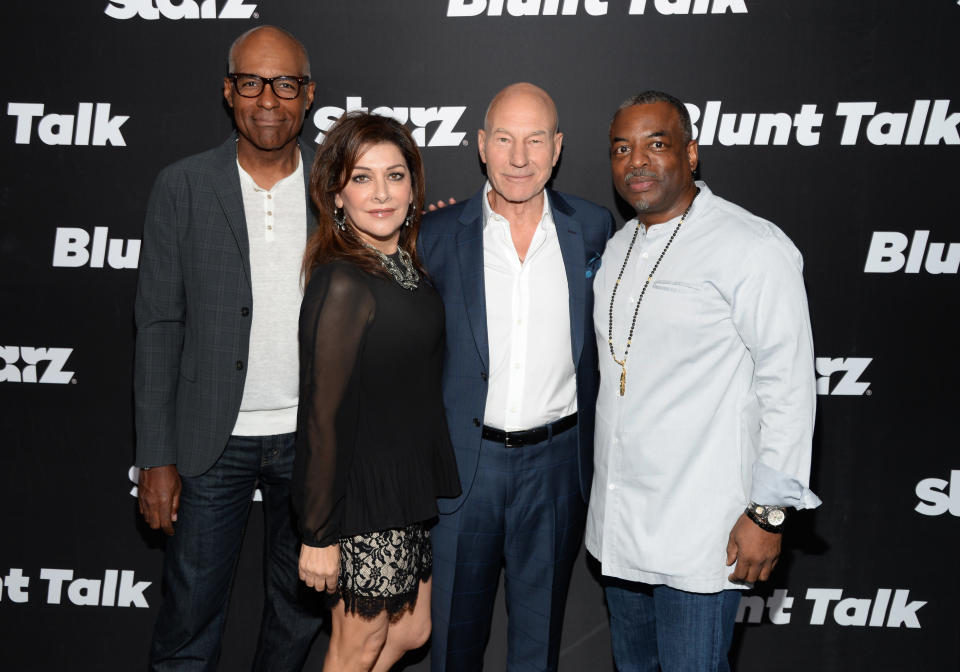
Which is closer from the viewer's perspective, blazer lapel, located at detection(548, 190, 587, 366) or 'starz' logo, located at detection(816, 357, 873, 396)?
blazer lapel, located at detection(548, 190, 587, 366)

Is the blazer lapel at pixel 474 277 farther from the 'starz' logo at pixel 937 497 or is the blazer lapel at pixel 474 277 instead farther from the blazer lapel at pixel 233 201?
the 'starz' logo at pixel 937 497

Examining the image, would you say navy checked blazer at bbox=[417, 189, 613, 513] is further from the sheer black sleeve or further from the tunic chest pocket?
the sheer black sleeve

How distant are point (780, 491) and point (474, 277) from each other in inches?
42.1

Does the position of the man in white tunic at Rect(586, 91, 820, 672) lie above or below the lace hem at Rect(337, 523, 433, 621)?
above

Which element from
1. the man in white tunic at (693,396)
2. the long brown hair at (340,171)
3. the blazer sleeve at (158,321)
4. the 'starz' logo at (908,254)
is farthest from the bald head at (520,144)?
the 'starz' logo at (908,254)

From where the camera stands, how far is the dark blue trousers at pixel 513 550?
2326mm

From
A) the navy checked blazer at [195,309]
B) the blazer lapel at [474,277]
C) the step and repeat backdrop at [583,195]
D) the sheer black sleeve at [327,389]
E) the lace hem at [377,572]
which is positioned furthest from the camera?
the step and repeat backdrop at [583,195]

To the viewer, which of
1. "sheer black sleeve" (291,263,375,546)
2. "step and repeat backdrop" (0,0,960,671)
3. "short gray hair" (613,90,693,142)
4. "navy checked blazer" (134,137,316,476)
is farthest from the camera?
"step and repeat backdrop" (0,0,960,671)

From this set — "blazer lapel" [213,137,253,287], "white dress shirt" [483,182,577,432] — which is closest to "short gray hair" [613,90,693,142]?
"white dress shirt" [483,182,577,432]

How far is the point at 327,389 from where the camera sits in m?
1.85

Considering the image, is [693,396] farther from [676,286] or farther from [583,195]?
[583,195]

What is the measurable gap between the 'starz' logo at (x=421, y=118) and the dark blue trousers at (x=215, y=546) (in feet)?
4.24

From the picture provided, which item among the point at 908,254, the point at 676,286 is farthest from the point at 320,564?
the point at 908,254

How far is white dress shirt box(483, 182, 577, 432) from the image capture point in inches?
91.5
